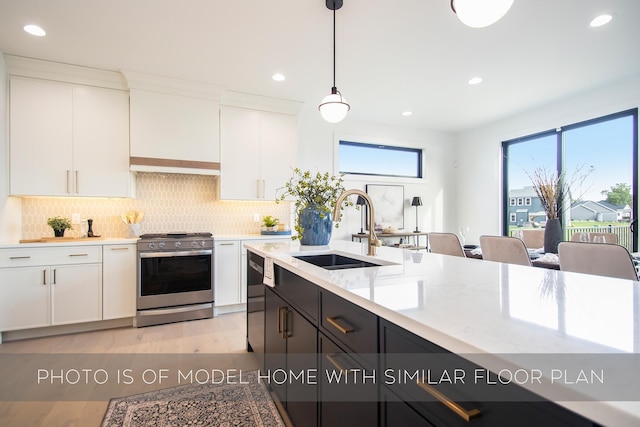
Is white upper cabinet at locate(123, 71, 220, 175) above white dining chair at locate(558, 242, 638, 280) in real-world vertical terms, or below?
above

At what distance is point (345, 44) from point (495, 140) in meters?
3.55

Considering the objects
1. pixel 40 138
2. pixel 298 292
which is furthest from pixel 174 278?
pixel 298 292

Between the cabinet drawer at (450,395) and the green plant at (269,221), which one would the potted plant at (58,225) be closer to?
the green plant at (269,221)

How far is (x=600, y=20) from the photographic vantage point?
248 cm

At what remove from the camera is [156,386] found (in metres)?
2.08

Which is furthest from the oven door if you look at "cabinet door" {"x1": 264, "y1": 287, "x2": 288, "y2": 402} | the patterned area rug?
"cabinet door" {"x1": 264, "y1": 287, "x2": 288, "y2": 402}

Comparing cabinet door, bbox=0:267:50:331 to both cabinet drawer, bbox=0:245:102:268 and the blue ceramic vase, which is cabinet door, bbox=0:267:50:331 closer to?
cabinet drawer, bbox=0:245:102:268

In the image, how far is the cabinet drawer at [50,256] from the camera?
281 cm

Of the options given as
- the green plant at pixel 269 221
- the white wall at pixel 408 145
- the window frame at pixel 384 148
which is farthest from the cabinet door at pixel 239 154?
the window frame at pixel 384 148

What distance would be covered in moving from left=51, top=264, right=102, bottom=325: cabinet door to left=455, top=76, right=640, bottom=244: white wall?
5.53 m

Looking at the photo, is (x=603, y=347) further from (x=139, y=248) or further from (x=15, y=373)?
(x=139, y=248)

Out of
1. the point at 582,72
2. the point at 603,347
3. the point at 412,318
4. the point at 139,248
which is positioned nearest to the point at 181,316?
the point at 139,248

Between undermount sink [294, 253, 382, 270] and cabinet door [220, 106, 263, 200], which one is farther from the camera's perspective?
cabinet door [220, 106, 263, 200]

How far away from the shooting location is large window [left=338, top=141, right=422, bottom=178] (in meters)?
5.05
